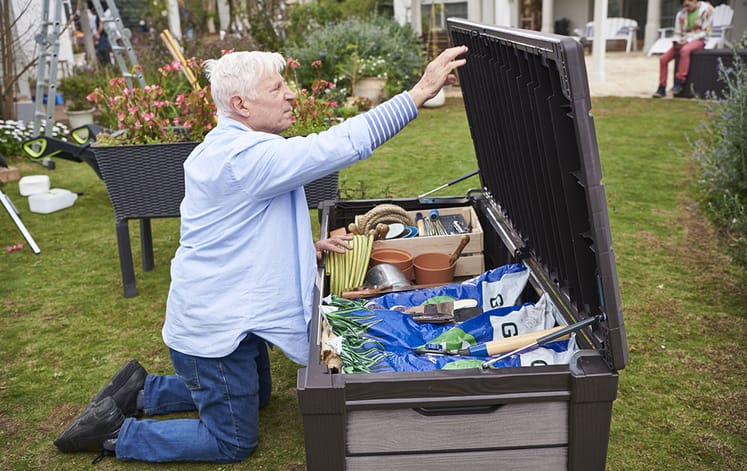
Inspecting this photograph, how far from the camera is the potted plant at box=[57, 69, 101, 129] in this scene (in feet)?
32.9

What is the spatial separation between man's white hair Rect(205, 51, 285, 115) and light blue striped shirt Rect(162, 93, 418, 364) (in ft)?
0.32

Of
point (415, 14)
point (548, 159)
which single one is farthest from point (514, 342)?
point (415, 14)

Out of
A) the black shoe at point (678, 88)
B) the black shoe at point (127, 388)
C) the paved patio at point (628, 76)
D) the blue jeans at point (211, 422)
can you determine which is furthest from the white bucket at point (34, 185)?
the black shoe at point (678, 88)

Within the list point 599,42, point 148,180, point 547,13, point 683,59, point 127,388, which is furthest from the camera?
point 547,13

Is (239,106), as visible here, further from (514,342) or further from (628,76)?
(628,76)

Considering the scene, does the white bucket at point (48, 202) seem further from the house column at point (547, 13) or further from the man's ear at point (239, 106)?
the house column at point (547, 13)

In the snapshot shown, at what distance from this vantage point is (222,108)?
2.40 metres

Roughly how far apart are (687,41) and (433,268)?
9661 millimetres

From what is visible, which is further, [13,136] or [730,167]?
[13,136]

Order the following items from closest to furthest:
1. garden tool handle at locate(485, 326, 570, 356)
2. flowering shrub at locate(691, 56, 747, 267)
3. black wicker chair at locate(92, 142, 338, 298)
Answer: garden tool handle at locate(485, 326, 570, 356) < black wicker chair at locate(92, 142, 338, 298) < flowering shrub at locate(691, 56, 747, 267)

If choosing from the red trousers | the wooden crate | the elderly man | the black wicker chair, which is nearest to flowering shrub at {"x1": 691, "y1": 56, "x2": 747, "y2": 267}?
the wooden crate

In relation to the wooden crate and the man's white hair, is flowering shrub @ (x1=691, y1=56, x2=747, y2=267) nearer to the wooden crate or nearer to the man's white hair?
the wooden crate

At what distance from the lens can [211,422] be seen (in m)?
2.64

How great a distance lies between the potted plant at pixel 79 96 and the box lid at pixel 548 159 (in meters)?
8.22
